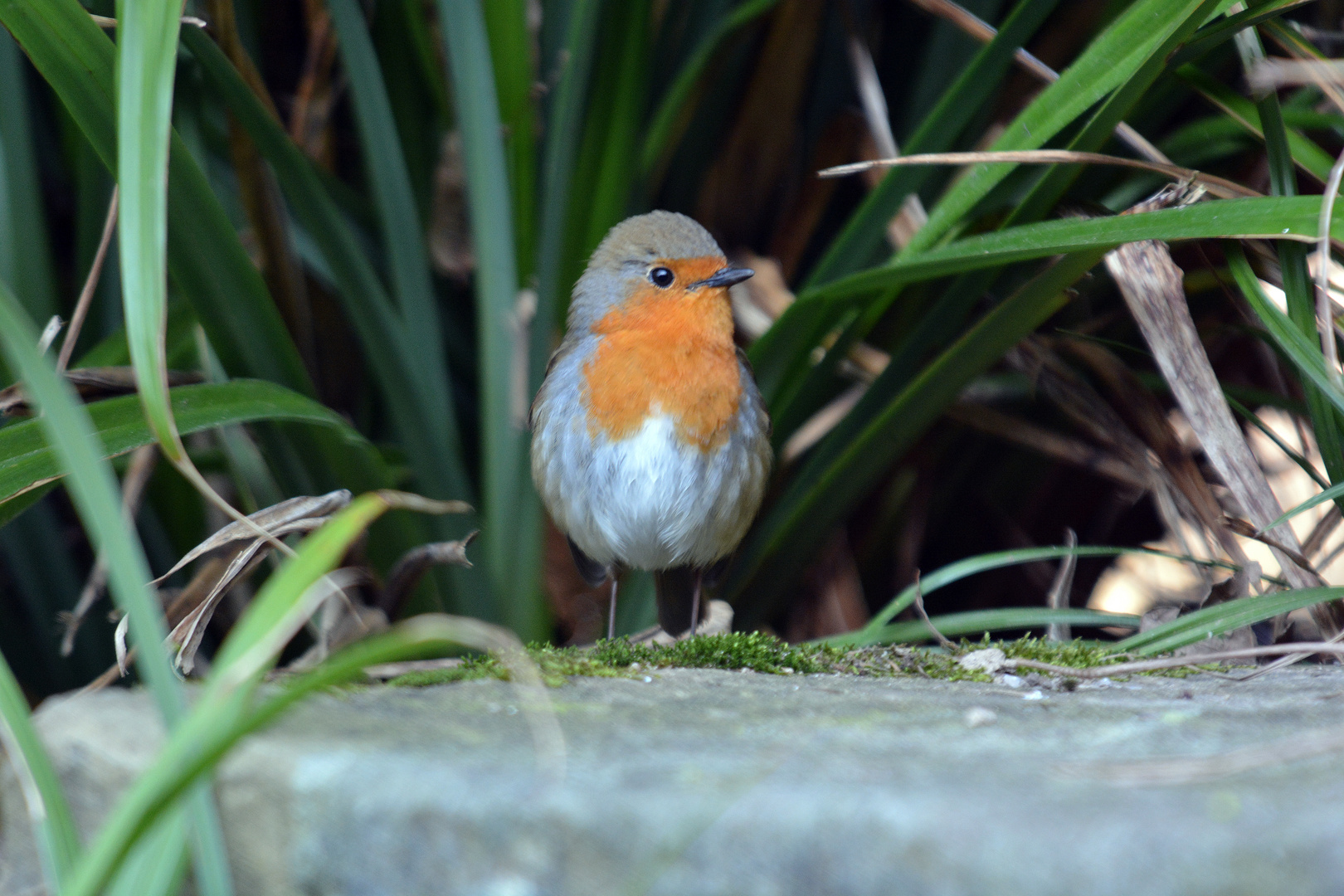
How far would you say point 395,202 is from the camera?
6.86 ft

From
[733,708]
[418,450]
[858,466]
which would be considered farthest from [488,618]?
[733,708]

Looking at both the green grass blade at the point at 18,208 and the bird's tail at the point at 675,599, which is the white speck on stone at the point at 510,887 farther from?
the green grass blade at the point at 18,208

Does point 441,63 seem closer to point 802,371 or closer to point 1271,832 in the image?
point 802,371

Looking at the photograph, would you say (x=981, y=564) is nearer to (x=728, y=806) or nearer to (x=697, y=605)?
(x=697, y=605)

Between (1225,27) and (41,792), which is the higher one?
(1225,27)

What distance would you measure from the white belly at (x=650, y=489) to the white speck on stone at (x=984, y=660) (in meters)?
0.68

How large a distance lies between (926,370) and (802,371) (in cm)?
35

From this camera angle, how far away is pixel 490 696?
1038 millimetres

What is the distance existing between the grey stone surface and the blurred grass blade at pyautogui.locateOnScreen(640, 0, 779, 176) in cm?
164

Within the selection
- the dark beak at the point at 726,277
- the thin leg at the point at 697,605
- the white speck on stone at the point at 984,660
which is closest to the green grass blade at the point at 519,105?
the dark beak at the point at 726,277

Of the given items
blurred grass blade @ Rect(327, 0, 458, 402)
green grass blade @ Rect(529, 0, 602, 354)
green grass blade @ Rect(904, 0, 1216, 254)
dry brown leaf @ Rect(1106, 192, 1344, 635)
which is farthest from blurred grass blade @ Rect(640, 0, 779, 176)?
dry brown leaf @ Rect(1106, 192, 1344, 635)

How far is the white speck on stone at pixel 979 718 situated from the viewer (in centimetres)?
97

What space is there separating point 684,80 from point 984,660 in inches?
54.9

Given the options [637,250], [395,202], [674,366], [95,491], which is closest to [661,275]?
[637,250]
